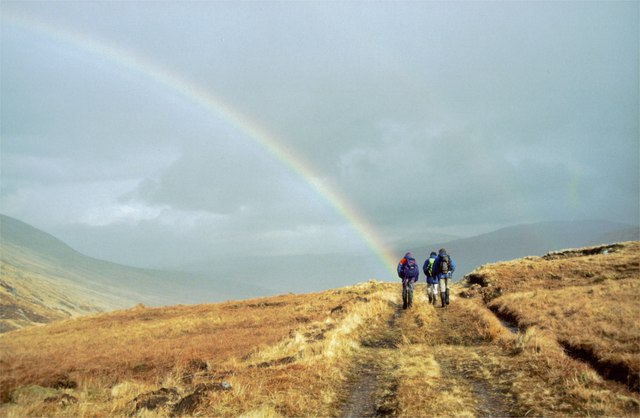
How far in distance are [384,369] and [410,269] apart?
42.9 feet

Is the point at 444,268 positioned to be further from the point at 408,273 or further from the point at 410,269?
the point at 408,273

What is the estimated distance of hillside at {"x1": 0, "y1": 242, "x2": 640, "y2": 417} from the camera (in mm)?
8695

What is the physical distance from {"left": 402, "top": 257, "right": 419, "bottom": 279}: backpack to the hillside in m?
1.94

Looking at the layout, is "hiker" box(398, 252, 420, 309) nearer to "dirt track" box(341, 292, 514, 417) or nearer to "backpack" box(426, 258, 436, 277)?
"backpack" box(426, 258, 436, 277)

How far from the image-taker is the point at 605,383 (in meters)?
8.59

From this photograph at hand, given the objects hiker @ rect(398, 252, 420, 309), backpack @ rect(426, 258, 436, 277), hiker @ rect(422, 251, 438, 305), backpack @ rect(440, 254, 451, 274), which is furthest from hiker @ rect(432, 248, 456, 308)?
hiker @ rect(398, 252, 420, 309)

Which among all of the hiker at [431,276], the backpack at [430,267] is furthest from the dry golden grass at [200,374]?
the backpack at [430,267]

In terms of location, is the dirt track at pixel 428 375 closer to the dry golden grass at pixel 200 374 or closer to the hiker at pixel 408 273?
the dry golden grass at pixel 200 374

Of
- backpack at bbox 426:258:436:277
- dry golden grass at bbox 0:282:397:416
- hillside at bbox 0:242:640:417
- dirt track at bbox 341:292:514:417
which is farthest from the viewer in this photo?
backpack at bbox 426:258:436:277

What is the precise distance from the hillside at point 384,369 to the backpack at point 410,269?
1.94 meters

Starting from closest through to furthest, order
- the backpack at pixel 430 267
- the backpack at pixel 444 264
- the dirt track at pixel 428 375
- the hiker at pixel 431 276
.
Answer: the dirt track at pixel 428 375
the backpack at pixel 444 264
the backpack at pixel 430 267
the hiker at pixel 431 276

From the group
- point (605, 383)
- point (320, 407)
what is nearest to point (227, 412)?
point (320, 407)

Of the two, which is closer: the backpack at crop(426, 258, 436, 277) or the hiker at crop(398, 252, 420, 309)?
the hiker at crop(398, 252, 420, 309)

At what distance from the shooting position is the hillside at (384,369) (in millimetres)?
8695
